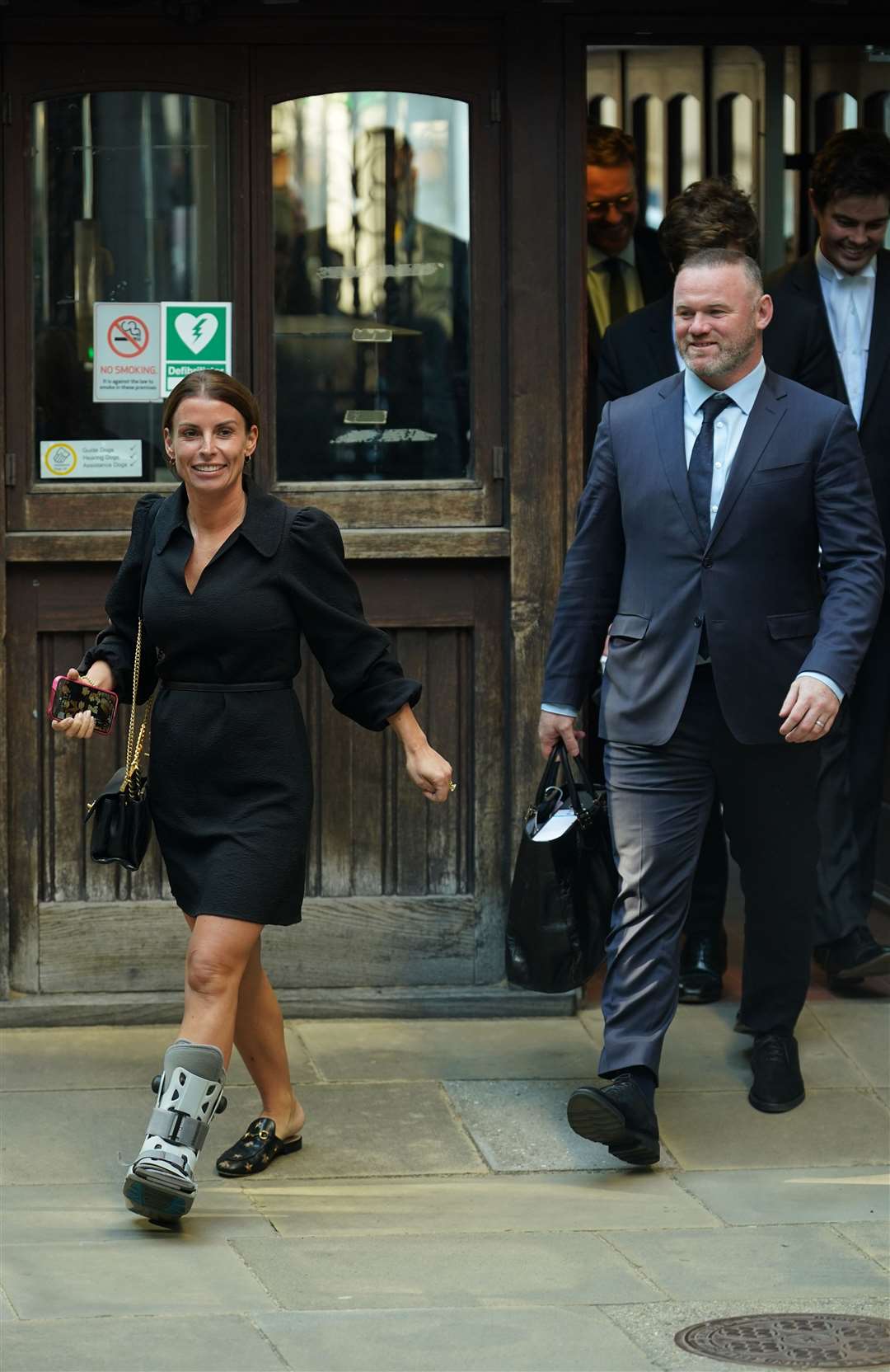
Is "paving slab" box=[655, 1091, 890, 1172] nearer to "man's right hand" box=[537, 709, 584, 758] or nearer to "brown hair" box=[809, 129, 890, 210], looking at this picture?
"man's right hand" box=[537, 709, 584, 758]

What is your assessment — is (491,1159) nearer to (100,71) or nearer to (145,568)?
(145,568)

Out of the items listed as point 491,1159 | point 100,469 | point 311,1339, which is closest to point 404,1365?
point 311,1339

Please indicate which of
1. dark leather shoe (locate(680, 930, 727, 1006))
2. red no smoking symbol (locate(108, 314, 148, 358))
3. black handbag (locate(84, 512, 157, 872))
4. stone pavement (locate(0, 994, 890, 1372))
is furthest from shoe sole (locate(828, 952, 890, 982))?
red no smoking symbol (locate(108, 314, 148, 358))

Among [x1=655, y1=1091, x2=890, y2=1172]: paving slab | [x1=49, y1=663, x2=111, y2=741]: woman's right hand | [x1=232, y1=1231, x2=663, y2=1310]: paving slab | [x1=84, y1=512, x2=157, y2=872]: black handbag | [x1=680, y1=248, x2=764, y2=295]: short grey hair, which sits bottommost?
[x1=232, y1=1231, x2=663, y2=1310]: paving slab

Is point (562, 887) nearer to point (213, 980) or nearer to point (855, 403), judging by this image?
point (213, 980)

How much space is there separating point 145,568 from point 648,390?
133cm

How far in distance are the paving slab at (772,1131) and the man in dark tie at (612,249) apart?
2.10m

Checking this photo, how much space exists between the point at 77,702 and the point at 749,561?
5.28ft

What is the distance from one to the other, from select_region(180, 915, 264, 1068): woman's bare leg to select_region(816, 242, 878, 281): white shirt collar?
9.22ft

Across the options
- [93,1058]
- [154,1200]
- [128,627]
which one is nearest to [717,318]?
[128,627]

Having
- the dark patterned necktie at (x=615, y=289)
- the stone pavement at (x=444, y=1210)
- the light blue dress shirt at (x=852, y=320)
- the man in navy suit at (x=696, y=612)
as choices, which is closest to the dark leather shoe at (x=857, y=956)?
the stone pavement at (x=444, y=1210)

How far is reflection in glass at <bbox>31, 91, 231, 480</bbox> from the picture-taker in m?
6.45

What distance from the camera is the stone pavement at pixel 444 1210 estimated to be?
4434 mm

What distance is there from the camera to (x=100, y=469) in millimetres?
6527
